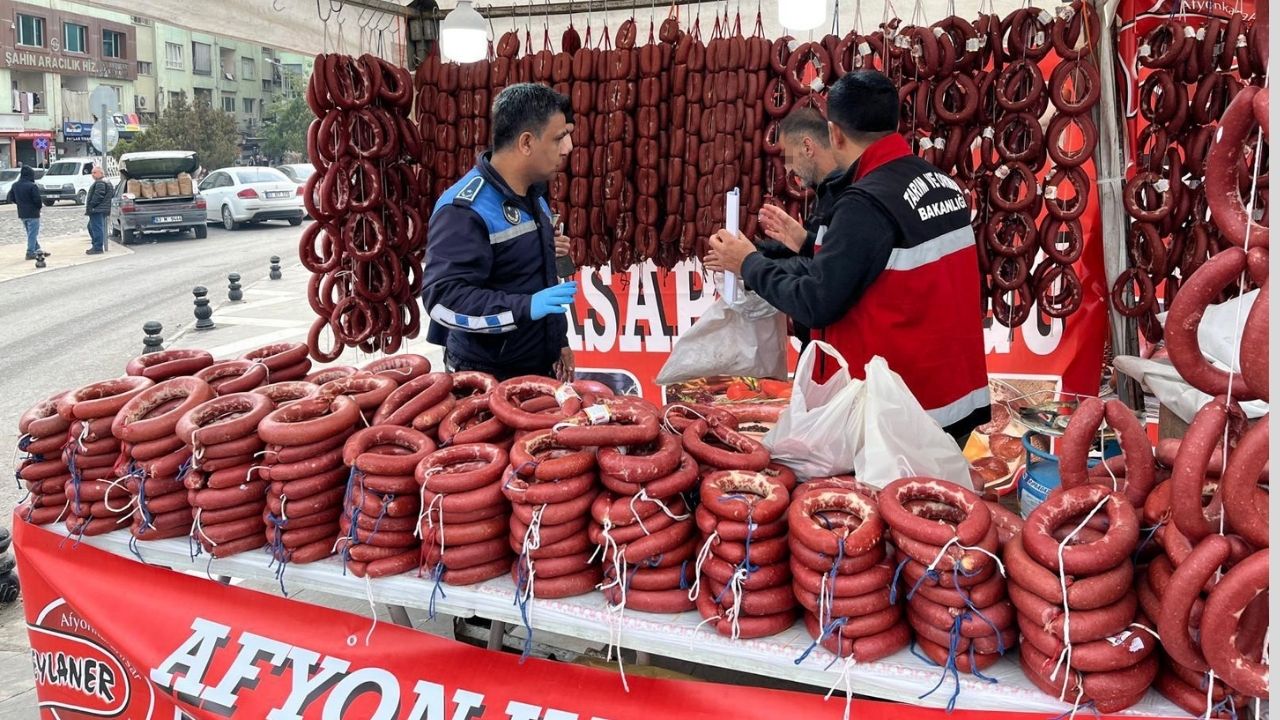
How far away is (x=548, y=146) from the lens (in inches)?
139

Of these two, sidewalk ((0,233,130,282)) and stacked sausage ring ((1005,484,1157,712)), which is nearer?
stacked sausage ring ((1005,484,1157,712))

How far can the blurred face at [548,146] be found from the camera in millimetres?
3508

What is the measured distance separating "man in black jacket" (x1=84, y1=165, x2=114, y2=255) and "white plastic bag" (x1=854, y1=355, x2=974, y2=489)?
17615 mm

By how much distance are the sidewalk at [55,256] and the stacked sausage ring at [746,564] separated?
1786cm

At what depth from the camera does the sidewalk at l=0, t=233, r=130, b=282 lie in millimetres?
17469

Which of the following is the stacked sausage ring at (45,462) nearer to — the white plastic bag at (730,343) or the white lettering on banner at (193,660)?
the white lettering on banner at (193,660)

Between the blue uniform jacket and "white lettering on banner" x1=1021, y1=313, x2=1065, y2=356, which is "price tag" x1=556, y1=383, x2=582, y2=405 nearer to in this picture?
the blue uniform jacket

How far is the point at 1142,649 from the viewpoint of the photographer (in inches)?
76.5

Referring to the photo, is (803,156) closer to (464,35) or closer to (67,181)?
(464,35)

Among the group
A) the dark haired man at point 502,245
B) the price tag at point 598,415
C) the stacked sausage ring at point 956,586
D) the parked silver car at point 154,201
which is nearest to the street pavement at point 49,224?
the parked silver car at point 154,201

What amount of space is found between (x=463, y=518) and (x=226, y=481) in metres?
0.74

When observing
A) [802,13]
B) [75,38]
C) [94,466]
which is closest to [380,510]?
[94,466]

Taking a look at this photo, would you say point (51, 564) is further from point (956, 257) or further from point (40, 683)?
point (956, 257)

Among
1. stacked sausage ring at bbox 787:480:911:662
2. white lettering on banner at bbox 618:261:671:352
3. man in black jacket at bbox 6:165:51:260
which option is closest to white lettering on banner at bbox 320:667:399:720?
stacked sausage ring at bbox 787:480:911:662
